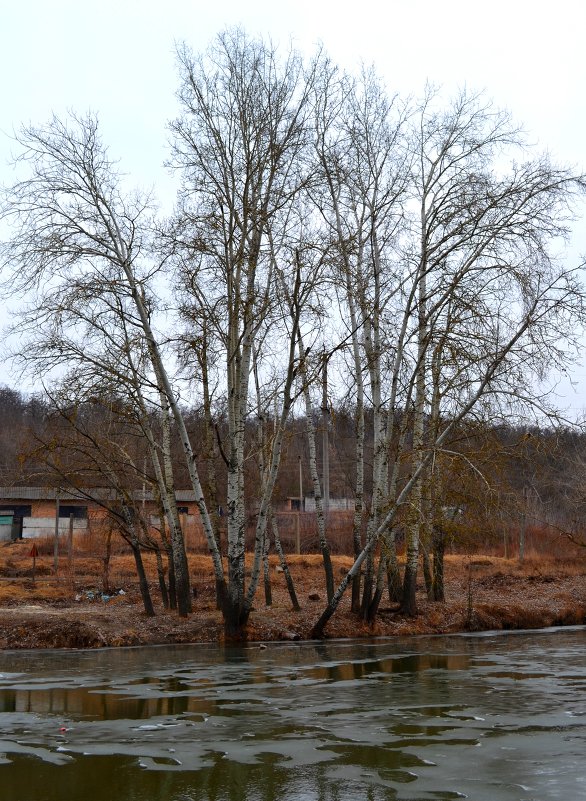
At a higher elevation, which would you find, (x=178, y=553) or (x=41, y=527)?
(x=41, y=527)

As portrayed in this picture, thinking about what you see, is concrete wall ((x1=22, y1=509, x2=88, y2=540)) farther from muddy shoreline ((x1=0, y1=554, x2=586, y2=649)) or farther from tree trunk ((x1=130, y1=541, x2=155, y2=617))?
tree trunk ((x1=130, y1=541, x2=155, y2=617))

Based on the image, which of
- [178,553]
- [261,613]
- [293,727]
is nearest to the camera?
[293,727]

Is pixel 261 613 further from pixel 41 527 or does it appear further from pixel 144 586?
pixel 41 527

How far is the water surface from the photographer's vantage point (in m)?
7.64

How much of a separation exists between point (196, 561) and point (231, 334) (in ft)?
67.9

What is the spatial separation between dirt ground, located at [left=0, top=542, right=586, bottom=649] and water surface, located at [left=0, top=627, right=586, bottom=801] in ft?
9.36

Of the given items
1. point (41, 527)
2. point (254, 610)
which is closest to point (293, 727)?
point (254, 610)

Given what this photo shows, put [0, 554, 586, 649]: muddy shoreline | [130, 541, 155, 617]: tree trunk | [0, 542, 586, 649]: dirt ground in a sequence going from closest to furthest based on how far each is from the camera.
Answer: [0, 554, 586, 649]: muddy shoreline, [0, 542, 586, 649]: dirt ground, [130, 541, 155, 617]: tree trunk

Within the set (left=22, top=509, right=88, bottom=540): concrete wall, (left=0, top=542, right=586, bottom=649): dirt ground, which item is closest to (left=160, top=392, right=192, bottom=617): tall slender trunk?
(left=0, top=542, right=586, bottom=649): dirt ground

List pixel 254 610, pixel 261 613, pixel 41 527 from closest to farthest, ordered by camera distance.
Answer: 1. pixel 261 613
2. pixel 254 610
3. pixel 41 527

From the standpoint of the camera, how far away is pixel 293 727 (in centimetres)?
1026

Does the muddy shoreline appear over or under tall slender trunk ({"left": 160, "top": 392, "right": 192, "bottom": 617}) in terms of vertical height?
under

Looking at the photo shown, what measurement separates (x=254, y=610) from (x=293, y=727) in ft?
44.3

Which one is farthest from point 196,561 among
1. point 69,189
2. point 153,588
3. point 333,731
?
point 333,731
